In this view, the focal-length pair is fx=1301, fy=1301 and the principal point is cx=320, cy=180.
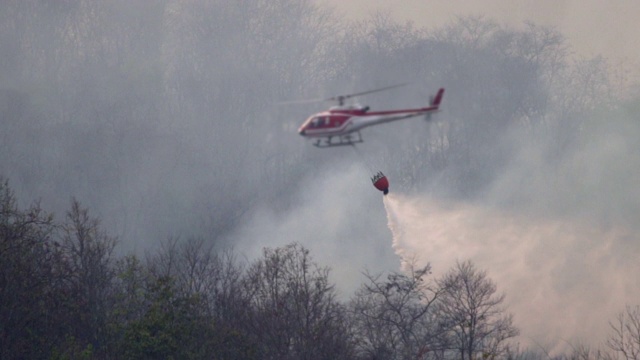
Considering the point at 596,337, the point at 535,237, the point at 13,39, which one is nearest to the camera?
the point at 596,337

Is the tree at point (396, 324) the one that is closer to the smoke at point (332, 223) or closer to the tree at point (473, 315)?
the tree at point (473, 315)

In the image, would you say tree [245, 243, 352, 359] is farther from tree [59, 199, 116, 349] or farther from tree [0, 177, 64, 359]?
tree [0, 177, 64, 359]

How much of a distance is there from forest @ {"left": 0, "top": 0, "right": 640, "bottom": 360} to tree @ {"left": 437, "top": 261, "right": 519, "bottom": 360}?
390 mm

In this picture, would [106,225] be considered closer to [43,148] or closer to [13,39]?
[43,148]

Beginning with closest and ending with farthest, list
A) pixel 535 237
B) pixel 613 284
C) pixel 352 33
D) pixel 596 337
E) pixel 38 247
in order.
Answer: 1. pixel 38 247
2. pixel 596 337
3. pixel 613 284
4. pixel 535 237
5. pixel 352 33

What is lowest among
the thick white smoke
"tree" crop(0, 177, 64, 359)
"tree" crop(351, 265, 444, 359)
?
"tree" crop(0, 177, 64, 359)

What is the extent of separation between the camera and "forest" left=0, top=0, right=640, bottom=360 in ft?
284

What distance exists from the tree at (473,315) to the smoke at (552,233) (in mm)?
2120

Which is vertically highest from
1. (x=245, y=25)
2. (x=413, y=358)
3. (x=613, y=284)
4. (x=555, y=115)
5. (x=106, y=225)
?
(x=245, y=25)

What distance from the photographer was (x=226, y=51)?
10044cm

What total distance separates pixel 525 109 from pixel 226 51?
23.5 metres

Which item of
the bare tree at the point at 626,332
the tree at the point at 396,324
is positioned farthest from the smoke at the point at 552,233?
the tree at the point at 396,324

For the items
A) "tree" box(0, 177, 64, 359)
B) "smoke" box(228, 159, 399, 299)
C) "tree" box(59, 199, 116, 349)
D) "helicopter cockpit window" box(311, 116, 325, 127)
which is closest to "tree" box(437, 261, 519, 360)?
"smoke" box(228, 159, 399, 299)

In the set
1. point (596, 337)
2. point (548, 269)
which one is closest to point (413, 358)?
point (596, 337)
